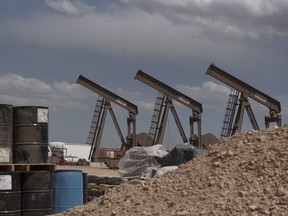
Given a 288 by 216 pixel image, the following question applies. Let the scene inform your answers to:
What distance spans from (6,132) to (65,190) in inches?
53.3

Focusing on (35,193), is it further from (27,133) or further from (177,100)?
(177,100)

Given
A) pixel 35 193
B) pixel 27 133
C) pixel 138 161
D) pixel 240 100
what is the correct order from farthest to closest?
1. pixel 240 100
2. pixel 138 161
3. pixel 27 133
4. pixel 35 193

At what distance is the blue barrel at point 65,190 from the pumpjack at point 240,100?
2277 cm

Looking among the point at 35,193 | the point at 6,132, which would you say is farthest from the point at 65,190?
the point at 6,132

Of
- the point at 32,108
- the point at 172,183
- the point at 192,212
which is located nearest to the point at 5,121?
the point at 32,108

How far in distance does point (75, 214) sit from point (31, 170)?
87.6 inches

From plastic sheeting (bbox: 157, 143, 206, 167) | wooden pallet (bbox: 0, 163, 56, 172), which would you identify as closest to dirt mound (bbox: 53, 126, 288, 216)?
wooden pallet (bbox: 0, 163, 56, 172)

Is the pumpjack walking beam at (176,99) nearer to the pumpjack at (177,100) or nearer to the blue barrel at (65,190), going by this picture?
the pumpjack at (177,100)

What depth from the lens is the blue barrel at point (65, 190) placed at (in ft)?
32.9

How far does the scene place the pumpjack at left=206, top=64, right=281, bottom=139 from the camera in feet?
106

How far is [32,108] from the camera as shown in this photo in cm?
1001

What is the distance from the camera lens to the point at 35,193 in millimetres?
9750

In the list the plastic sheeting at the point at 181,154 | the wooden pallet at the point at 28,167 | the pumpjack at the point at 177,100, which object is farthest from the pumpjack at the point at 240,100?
the wooden pallet at the point at 28,167

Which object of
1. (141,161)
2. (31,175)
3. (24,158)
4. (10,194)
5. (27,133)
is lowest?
(10,194)
